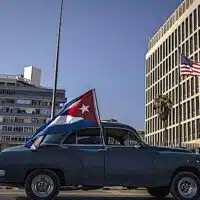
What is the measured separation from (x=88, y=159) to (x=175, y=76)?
73269 mm

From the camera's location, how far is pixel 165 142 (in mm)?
85750

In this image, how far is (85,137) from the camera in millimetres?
10688

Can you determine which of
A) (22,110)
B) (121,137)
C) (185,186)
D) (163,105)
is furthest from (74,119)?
(22,110)

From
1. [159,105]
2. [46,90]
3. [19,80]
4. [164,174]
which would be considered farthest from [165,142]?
[164,174]

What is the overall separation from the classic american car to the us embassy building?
162ft

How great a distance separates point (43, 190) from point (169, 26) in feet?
271

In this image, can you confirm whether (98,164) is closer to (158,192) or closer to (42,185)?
(42,185)

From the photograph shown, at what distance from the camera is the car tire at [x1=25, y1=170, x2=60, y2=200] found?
10.1m

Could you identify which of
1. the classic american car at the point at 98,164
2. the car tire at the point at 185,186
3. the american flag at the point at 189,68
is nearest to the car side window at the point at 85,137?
the classic american car at the point at 98,164

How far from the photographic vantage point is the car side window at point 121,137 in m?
10.7

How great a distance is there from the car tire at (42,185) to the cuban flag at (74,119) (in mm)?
673

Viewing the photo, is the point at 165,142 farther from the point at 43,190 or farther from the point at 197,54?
the point at 43,190

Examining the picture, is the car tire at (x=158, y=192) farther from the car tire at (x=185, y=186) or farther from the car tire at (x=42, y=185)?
the car tire at (x=42, y=185)

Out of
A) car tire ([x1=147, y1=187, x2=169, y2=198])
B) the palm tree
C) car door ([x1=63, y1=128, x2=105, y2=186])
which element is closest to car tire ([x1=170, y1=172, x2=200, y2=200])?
car tire ([x1=147, y1=187, x2=169, y2=198])
